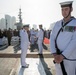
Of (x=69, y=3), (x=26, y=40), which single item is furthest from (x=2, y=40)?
(x=69, y=3)

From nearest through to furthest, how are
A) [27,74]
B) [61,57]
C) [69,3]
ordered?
[61,57] < [69,3] < [27,74]

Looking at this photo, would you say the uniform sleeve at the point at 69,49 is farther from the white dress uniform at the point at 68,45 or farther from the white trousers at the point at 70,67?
the white trousers at the point at 70,67

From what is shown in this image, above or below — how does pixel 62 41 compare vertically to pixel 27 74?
above

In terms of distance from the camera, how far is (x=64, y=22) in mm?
3719

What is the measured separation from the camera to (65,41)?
3602mm

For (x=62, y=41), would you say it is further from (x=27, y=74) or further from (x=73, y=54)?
(x=27, y=74)

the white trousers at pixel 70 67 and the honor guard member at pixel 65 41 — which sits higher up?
the honor guard member at pixel 65 41

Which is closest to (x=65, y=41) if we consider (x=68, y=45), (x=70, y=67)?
(x=68, y=45)

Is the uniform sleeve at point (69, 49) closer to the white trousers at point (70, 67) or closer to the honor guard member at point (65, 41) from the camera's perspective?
the honor guard member at point (65, 41)

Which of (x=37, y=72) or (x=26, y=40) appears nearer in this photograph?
(x=37, y=72)

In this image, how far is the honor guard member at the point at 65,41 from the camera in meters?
3.53

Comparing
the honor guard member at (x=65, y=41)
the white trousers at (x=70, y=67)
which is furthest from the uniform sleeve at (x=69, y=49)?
the white trousers at (x=70, y=67)

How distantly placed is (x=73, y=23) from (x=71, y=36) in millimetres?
224

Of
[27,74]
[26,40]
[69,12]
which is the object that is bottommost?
[27,74]
